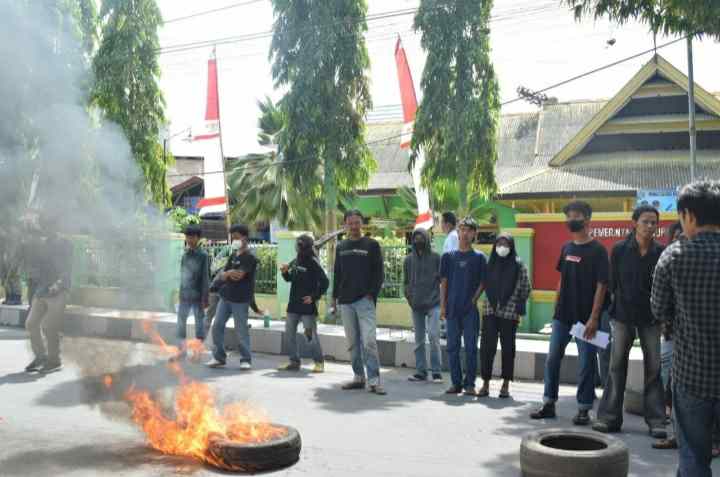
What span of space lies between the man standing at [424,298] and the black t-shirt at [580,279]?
2.07 meters

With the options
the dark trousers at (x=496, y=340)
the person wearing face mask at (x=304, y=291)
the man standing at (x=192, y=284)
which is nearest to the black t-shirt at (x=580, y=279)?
the dark trousers at (x=496, y=340)

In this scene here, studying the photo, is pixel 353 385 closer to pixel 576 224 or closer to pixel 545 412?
pixel 545 412

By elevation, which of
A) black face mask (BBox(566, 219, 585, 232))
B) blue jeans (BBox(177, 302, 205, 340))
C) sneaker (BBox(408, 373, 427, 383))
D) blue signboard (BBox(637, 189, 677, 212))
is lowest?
sneaker (BBox(408, 373, 427, 383))

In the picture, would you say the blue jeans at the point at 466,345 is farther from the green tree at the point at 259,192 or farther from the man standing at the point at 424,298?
the green tree at the point at 259,192

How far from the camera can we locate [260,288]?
15078 mm

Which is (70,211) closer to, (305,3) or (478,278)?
(478,278)

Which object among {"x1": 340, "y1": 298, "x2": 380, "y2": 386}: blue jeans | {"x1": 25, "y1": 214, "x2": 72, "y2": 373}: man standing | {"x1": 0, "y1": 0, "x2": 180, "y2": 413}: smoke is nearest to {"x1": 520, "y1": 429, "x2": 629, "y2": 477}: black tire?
{"x1": 340, "y1": 298, "x2": 380, "y2": 386}: blue jeans

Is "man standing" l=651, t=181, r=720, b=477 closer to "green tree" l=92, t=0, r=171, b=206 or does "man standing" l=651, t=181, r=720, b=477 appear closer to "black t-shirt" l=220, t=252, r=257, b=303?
"green tree" l=92, t=0, r=171, b=206

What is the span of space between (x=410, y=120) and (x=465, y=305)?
9.73 metres

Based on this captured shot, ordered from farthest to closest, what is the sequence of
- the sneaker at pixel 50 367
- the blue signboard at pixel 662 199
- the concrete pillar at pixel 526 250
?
the concrete pillar at pixel 526 250 → the blue signboard at pixel 662 199 → the sneaker at pixel 50 367

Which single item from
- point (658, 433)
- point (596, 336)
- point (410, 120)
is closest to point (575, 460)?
point (658, 433)

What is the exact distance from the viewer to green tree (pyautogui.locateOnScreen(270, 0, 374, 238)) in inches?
580

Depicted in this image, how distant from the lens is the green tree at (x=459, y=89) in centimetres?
1488

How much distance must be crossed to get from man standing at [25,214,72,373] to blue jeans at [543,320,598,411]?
5054 mm
